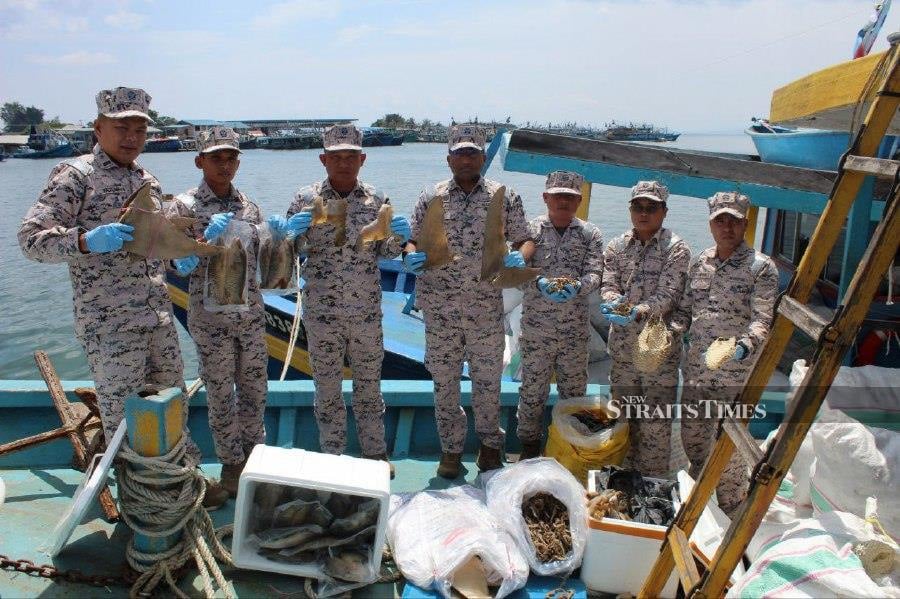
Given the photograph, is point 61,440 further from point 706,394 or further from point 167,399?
point 706,394

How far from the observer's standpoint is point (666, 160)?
4.75 metres

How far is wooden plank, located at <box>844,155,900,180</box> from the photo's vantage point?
1.76 metres

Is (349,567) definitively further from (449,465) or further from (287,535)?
(449,465)

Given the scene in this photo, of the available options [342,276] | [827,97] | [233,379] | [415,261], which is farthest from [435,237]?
[827,97]

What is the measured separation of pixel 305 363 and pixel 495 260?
12.3 feet

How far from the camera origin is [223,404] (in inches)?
140

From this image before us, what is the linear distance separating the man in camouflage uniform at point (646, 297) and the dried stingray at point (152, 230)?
2171 mm

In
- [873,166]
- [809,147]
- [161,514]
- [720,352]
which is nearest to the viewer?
[873,166]

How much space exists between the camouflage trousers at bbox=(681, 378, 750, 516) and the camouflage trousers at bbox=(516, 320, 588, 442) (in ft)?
2.03

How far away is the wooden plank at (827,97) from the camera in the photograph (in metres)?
2.67

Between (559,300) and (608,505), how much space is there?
1162 mm

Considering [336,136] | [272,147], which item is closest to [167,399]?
[336,136]

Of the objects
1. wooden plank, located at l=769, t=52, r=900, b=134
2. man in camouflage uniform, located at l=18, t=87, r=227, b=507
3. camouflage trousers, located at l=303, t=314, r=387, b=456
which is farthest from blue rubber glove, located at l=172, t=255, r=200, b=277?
wooden plank, located at l=769, t=52, r=900, b=134

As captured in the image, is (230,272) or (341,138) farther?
(341,138)
